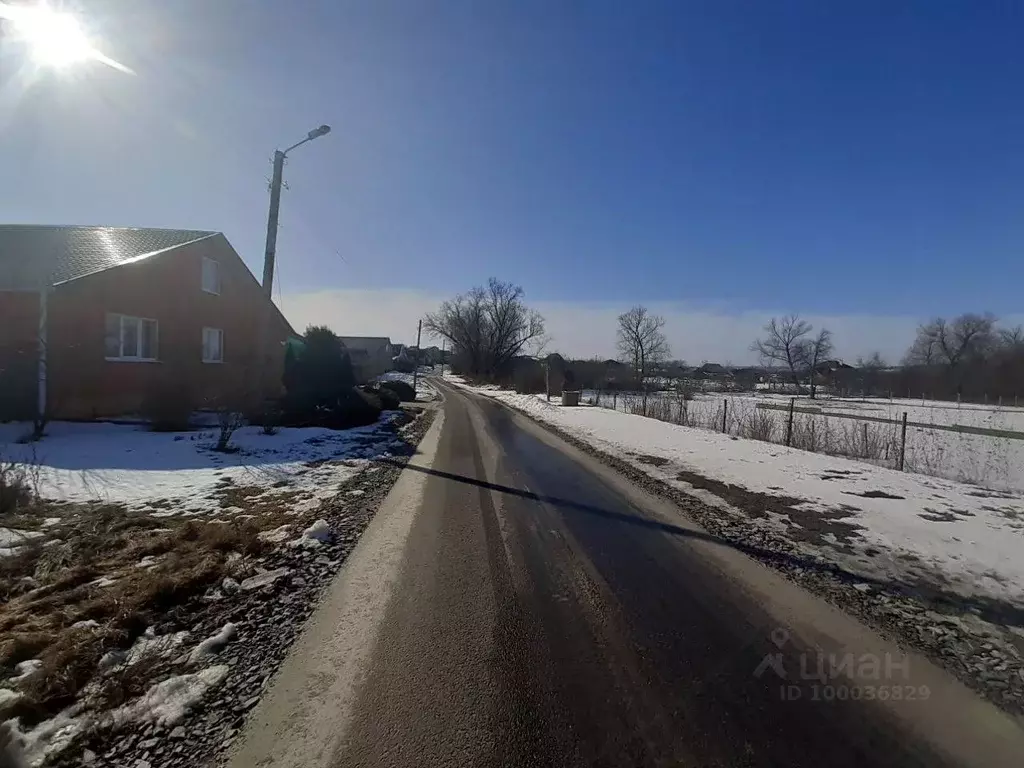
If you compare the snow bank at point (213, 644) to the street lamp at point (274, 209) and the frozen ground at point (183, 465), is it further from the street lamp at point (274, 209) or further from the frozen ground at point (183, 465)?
the street lamp at point (274, 209)

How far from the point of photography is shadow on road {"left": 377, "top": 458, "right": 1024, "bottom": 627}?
4086 millimetres

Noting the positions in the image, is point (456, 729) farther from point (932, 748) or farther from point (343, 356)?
point (343, 356)

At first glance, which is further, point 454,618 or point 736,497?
point 736,497

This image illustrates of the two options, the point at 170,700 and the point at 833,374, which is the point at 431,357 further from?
the point at 170,700

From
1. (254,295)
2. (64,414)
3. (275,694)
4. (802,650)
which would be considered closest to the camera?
(275,694)

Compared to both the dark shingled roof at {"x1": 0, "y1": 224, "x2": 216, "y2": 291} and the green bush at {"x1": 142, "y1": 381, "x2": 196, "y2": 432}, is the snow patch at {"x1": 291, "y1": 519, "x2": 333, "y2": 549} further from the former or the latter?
the dark shingled roof at {"x1": 0, "y1": 224, "x2": 216, "y2": 291}

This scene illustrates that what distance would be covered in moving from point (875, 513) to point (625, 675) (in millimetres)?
5574

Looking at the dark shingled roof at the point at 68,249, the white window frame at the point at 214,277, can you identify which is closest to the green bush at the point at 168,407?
the dark shingled roof at the point at 68,249

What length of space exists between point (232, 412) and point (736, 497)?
9.92 metres

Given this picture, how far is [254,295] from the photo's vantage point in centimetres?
2172

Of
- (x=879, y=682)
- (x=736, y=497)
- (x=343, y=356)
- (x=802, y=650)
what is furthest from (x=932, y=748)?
(x=343, y=356)

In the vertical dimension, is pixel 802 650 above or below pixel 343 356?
below

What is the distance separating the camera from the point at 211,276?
1916cm

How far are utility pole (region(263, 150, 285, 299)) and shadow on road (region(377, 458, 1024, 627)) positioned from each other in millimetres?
11300
